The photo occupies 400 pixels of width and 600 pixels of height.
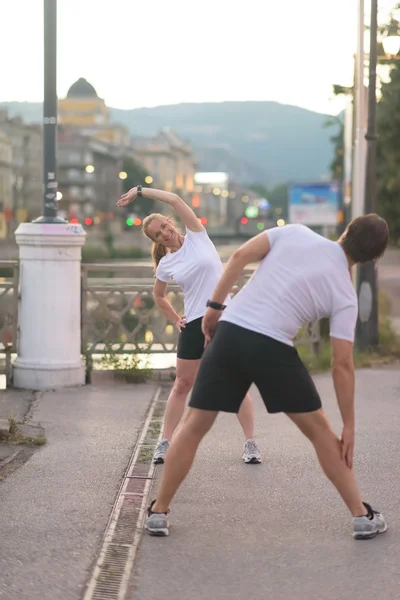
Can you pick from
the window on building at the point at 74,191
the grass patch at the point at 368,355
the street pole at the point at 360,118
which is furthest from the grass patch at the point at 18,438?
the window on building at the point at 74,191

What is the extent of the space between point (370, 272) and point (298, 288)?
963cm

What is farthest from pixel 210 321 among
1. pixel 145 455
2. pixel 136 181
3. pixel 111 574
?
pixel 136 181

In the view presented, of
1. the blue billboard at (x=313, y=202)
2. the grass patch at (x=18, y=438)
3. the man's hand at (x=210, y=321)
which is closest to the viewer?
the man's hand at (x=210, y=321)

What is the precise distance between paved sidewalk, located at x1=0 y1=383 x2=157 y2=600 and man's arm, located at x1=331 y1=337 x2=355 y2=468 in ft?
3.91

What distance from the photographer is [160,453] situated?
7.28 m

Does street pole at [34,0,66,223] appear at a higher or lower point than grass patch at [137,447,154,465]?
higher

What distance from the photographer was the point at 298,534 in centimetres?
550

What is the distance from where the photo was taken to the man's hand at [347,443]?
5.31 metres

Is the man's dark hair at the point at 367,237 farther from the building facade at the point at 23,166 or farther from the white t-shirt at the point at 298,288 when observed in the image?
the building facade at the point at 23,166

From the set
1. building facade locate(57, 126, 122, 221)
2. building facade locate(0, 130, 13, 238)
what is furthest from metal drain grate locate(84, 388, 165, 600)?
building facade locate(57, 126, 122, 221)

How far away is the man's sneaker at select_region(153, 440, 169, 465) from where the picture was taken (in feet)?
23.8

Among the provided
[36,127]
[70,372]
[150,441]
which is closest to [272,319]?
[150,441]

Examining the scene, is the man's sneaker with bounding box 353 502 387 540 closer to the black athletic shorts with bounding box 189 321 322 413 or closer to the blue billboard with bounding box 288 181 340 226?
the black athletic shorts with bounding box 189 321 322 413

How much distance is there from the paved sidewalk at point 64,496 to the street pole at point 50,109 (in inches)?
88.6
